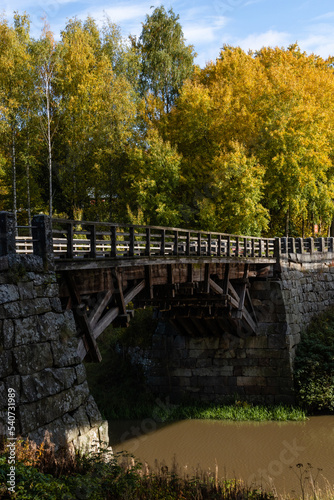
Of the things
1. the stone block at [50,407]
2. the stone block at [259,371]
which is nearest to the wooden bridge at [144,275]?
the stone block at [50,407]

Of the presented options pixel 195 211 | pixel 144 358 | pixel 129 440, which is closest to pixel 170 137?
pixel 195 211

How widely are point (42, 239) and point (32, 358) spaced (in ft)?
7.14

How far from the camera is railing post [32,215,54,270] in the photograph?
1015 centimetres

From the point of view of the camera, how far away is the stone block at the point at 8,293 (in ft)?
29.7

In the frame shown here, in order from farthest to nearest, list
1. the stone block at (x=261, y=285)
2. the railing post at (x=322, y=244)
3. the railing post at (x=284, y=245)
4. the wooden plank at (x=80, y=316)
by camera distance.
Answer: the railing post at (x=322, y=244)
the railing post at (x=284, y=245)
the stone block at (x=261, y=285)
the wooden plank at (x=80, y=316)

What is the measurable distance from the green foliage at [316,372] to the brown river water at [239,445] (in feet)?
2.26

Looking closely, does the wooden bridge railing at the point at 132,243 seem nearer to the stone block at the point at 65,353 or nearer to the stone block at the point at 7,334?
the stone block at the point at 65,353

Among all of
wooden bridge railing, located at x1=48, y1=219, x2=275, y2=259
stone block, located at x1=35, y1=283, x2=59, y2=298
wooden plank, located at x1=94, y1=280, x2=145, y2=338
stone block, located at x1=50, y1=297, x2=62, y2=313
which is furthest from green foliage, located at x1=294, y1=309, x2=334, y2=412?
stone block, located at x1=35, y1=283, x2=59, y2=298

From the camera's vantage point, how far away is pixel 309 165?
97.7 ft

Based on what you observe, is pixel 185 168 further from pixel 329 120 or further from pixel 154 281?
pixel 154 281

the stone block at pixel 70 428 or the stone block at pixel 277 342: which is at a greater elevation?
the stone block at pixel 70 428

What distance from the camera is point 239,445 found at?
18.3 metres

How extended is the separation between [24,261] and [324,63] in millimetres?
32857

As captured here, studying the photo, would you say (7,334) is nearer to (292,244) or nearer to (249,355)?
(249,355)
